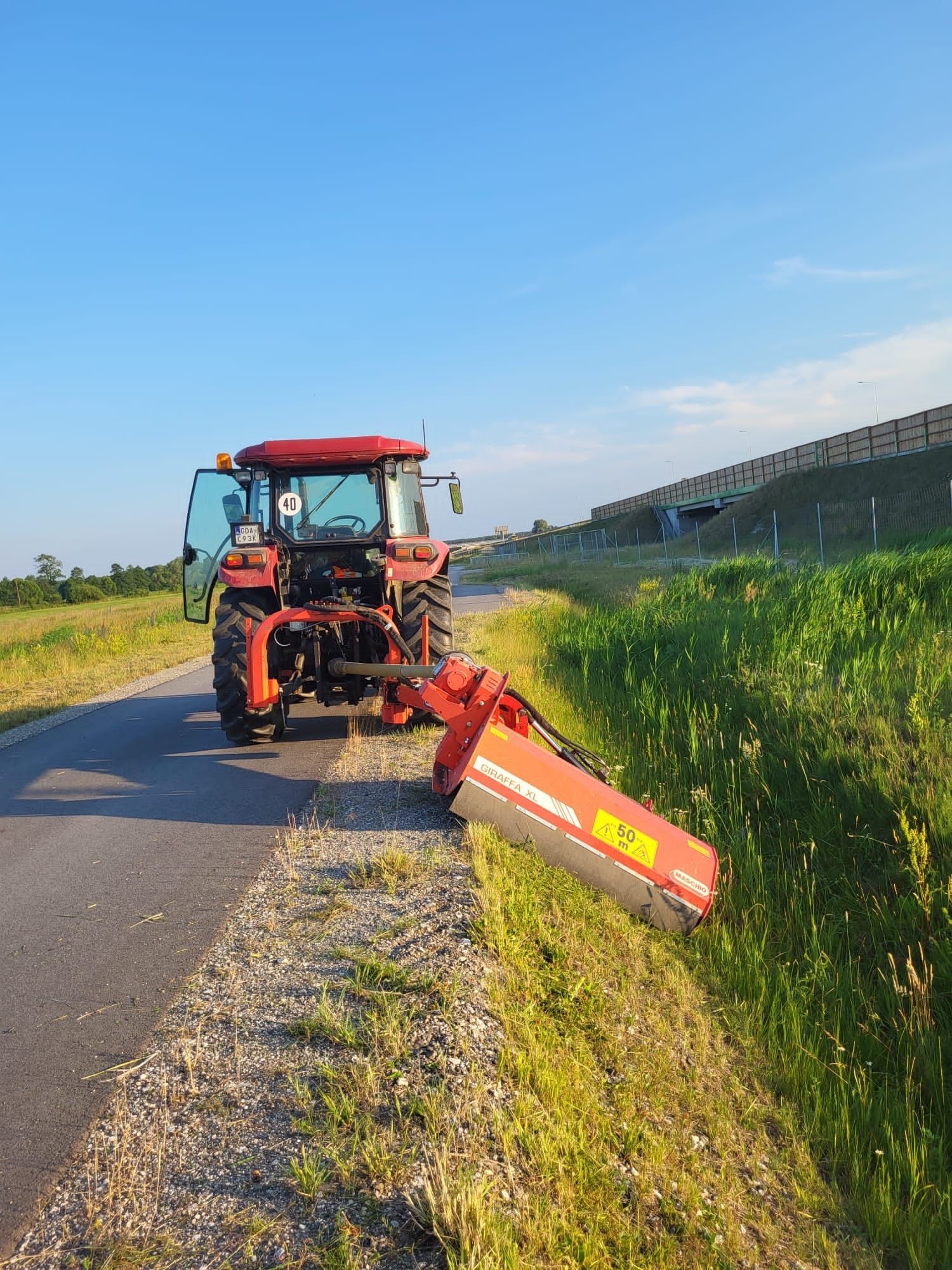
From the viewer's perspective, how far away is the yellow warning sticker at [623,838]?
14.5 ft

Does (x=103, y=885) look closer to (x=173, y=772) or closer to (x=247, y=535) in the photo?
(x=173, y=772)

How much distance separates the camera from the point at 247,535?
8047mm

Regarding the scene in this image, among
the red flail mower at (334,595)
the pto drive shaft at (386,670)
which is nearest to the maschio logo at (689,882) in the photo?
the red flail mower at (334,595)

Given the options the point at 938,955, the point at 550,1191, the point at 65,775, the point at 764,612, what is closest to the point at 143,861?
the point at 65,775

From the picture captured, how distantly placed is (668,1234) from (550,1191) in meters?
0.36

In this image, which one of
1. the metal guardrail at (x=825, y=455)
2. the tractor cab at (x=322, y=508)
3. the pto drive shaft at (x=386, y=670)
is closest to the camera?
the pto drive shaft at (x=386, y=670)

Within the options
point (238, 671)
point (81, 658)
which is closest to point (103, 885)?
point (238, 671)

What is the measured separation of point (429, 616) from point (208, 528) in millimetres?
2565

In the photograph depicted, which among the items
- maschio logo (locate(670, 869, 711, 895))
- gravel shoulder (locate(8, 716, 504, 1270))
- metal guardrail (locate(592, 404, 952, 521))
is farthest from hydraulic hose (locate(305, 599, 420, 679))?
metal guardrail (locate(592, 404, 952, 521))

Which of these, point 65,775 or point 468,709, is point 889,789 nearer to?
point 468,709

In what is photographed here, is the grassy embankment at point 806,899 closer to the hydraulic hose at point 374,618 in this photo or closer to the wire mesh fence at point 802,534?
the hydraulic hose at point 374,618

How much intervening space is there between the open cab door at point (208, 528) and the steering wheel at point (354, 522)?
850mm

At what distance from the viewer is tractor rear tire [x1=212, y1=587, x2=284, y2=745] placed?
7.79 meters

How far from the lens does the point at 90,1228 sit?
236 centimetres
